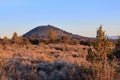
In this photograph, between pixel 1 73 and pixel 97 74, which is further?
pixel 1 73

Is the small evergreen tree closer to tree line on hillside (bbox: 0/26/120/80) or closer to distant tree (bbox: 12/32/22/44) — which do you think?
tree line on hillside (bbox: 0/26/120/80)

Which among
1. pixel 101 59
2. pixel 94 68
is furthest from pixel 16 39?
pixel 94 68

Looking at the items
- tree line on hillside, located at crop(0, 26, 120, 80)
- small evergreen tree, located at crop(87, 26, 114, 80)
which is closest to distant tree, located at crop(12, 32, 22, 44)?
small evergreen tree, located at crop(87, 26, 114, 80)

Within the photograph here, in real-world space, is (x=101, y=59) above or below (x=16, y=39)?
below

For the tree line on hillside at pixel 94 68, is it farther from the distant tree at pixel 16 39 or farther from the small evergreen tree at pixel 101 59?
the distant tree at pixel 16 39

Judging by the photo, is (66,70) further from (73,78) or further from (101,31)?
(101,31)

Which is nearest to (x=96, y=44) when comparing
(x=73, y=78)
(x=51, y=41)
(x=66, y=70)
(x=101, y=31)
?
(x=101, y=31)

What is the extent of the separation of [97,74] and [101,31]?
805 cm

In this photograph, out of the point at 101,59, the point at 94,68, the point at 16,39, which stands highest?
the point at 16,39

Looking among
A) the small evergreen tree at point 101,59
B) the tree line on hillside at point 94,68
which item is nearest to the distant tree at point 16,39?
the small evergreen tree at point 101,59

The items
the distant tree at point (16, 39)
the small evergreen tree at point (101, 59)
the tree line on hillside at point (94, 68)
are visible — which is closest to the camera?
the small evergreen tree at point (101, 59)

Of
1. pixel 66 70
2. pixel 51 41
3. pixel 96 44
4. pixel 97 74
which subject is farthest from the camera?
pixel 51 41

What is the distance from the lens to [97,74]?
40.5 ft

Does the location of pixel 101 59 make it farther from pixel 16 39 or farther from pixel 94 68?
pixel 16 39
